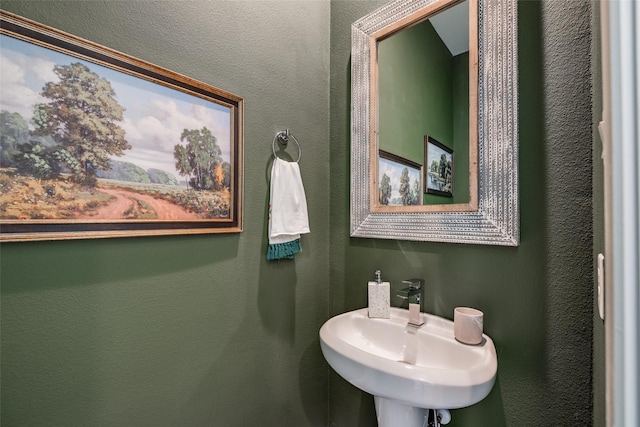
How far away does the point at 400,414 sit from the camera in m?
0.97

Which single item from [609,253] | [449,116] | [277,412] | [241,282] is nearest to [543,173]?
[449,116]

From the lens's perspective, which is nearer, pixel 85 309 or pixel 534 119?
pixel 85 309

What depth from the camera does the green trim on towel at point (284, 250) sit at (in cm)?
126

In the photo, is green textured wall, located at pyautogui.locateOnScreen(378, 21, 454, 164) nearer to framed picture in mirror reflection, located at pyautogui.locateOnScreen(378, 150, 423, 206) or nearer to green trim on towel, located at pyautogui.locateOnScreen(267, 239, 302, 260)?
framed picture in mirror reflection, located at pyautogui.locateOnScreen(378, 150, 423, 206)

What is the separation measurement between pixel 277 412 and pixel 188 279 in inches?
29.8

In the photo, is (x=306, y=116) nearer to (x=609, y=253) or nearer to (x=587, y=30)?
Result: (x=587, y=30)

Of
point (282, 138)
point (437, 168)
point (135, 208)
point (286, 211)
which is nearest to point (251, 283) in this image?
point (286, 211)

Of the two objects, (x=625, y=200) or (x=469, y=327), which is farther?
(x=469, y=327)

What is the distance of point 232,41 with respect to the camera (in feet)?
3.80

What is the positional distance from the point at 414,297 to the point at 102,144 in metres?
1.16

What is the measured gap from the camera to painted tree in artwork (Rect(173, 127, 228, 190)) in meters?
1.02

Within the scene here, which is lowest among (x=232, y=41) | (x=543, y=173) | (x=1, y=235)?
(x=1, y=235)

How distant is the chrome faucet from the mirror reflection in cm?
31

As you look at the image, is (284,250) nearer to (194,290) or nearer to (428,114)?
(194,290)
